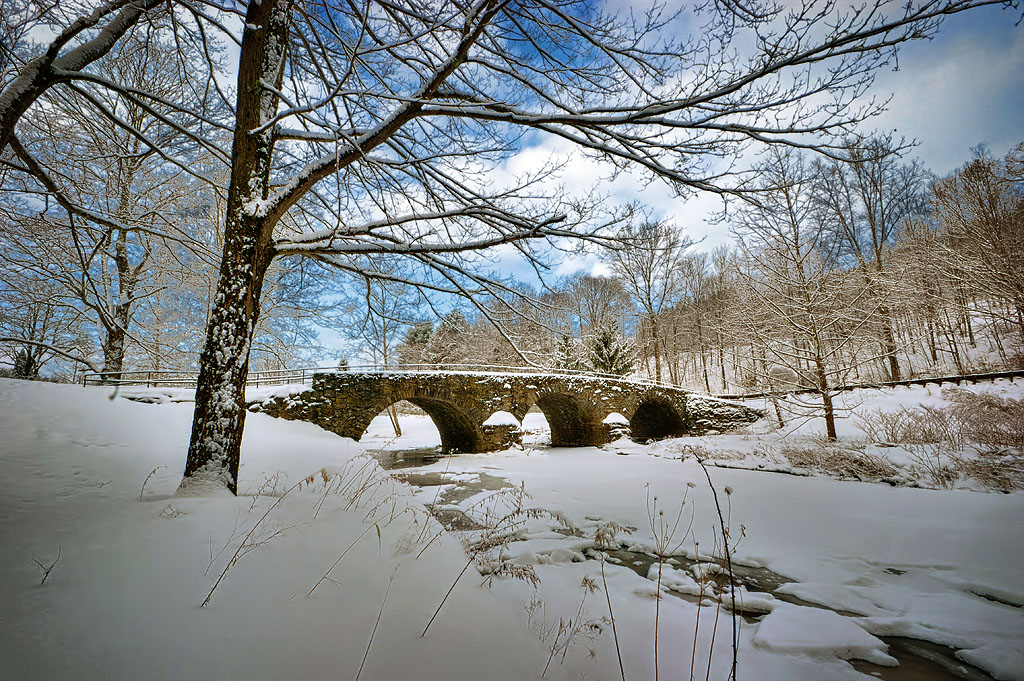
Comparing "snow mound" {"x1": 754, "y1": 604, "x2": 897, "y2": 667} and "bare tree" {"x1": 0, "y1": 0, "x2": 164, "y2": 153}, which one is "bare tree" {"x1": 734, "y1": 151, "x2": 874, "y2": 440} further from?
"bare tree" {"x1": 0, "y1": 0, "x2": 164, "y2": 153}

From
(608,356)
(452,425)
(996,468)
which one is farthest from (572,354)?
(996,468)

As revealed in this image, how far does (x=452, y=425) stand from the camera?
632 inches

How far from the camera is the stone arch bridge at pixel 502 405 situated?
39.3 ft

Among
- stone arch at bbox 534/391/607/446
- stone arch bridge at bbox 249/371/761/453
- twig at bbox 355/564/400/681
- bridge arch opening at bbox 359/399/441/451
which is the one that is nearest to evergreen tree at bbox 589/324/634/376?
stone arch bridge at bbox 249/371/761/453

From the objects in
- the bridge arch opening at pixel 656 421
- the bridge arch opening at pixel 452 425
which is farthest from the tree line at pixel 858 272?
the bridge arch opening at pixel 656 421

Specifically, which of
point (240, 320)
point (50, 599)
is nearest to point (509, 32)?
point (240, 320)

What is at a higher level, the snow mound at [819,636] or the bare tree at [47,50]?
the bare tree at [47,50]

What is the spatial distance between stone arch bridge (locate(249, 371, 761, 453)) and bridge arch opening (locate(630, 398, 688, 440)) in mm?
48

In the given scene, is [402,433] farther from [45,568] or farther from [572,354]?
[45,568]

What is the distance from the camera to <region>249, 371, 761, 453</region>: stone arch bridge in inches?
472

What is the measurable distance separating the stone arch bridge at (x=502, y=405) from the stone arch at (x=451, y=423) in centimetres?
4

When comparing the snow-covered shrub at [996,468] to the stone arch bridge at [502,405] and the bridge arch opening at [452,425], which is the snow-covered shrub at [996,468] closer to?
the stone arch bridge at [502,405]

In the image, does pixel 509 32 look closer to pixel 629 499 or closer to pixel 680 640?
pixel 680 640

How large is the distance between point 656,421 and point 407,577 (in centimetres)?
1988
